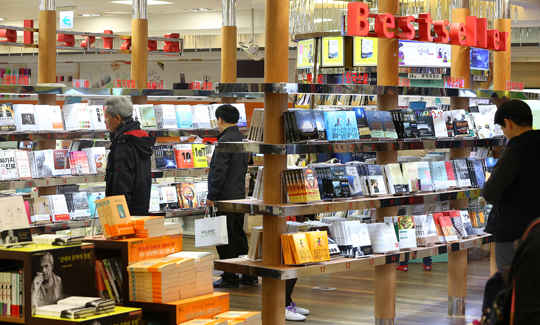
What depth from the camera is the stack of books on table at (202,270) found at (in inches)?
143

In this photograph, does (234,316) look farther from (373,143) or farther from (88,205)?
(88,205)

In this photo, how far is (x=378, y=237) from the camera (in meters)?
4.88

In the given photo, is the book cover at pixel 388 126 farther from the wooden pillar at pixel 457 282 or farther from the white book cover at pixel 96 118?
the white book cover at pixel 96 118

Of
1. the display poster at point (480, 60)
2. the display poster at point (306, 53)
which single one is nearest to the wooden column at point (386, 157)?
the display poster at point (480, 60)

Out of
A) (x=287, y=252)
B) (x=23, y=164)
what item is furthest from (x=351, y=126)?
(x=23, y=164)

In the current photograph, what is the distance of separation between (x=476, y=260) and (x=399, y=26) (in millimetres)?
4433

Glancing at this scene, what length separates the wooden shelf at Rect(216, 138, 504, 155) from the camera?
428 centimetres

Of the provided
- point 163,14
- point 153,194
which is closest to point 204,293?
point 153,194

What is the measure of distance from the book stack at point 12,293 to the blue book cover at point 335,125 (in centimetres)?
227

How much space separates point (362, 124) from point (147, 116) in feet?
10.0

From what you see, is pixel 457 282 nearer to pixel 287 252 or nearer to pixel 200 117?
pixel 287 252

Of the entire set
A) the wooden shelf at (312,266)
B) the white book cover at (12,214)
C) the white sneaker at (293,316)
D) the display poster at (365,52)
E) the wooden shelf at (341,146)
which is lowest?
the white sneaker at (293,316)

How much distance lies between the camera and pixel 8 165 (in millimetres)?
6160

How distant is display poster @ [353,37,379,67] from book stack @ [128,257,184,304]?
7.48 m
